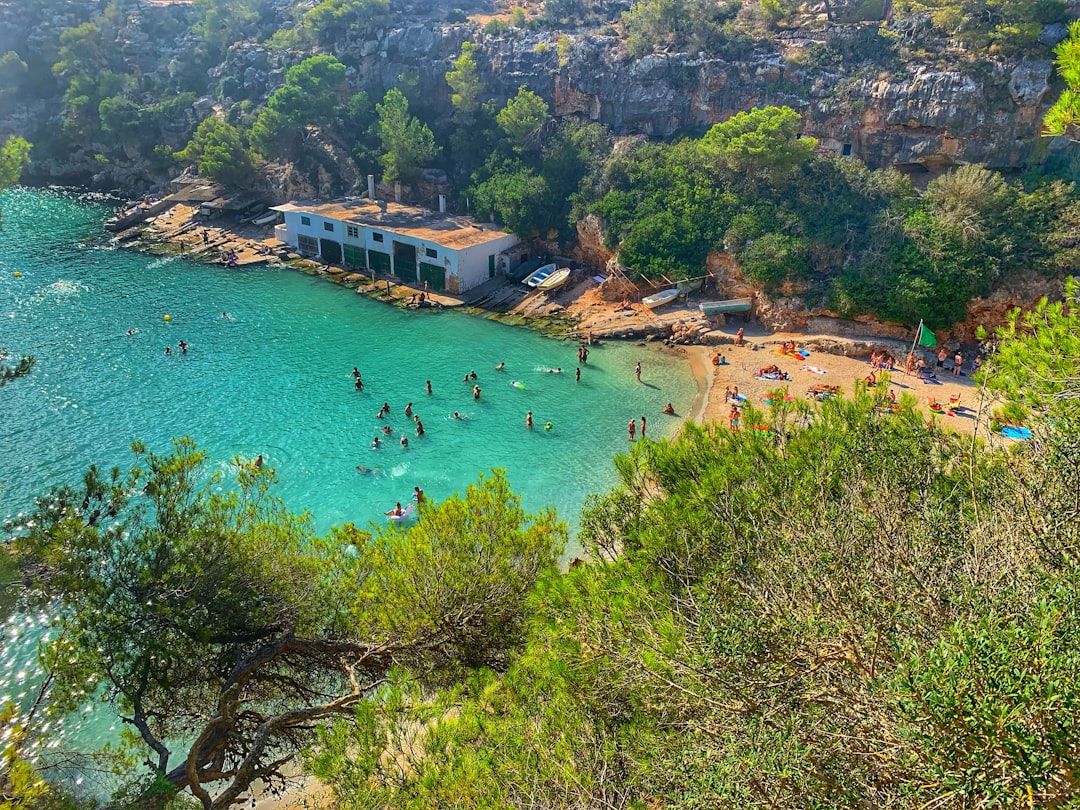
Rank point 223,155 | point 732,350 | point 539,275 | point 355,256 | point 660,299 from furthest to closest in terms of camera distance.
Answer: point 223,155
point 355,256
point 539,275
point 660,299
point 732,350

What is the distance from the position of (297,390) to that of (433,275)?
1529 centimetres

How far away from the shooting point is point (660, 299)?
40531mm

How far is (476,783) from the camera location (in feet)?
29.3

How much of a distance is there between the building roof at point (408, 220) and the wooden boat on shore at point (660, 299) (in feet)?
38.7

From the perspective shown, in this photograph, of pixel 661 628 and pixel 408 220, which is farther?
pixel 408 220

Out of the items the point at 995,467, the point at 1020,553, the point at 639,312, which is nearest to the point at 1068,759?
the point at 1020,553

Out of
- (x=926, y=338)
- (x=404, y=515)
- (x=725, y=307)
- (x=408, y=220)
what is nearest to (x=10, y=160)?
(x=404, y=515)

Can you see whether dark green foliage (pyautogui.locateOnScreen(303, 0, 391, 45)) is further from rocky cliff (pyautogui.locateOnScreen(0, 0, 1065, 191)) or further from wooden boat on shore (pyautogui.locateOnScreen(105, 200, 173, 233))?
wooden boat on shore (pyautogui.locateOnScreen(105, 200, 173, 233))

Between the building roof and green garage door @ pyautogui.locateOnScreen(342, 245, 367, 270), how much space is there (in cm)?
180

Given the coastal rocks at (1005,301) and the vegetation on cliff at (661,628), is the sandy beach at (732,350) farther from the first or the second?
the vegetation on cliff at (661,628)

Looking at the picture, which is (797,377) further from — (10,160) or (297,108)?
(297,108)

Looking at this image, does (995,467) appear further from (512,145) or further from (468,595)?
(512,145)

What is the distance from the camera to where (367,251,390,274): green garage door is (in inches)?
1842

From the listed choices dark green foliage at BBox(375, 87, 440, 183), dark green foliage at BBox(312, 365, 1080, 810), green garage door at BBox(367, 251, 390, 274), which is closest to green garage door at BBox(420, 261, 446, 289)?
green garage door at BBox(367, 251, 390, 274)
